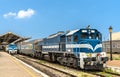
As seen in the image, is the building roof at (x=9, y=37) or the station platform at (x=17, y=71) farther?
the building roof at (x=9, y=37)

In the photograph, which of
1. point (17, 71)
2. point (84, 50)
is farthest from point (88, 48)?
point (17, 71)

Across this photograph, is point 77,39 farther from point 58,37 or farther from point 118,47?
point 118,47

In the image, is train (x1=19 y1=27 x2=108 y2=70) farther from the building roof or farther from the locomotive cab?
the building roof

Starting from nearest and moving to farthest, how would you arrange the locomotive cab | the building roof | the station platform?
the station platform → the locomotive cab → the building roof

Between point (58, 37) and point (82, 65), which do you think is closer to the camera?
point (82, 65)

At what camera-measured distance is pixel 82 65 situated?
22.3m

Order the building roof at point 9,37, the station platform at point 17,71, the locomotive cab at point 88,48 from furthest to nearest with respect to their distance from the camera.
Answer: the building roof at point 9,37
the locomotive cab at point 88,48
the station platform at point 17,71

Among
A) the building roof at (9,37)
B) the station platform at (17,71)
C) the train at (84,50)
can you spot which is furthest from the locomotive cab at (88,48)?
the building roof at (9,37)

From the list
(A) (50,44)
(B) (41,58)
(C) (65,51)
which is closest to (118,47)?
(B) (41,58)

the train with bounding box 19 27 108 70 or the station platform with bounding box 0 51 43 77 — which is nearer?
the station platform with bounding box 0 51 43 77

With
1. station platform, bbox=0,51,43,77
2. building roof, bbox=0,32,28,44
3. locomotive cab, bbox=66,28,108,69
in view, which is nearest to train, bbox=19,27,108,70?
locomotive cab, bbox=66,28,108,69

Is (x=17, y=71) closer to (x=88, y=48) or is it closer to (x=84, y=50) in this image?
(x=84, y=50)

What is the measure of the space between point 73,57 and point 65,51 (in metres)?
2.20

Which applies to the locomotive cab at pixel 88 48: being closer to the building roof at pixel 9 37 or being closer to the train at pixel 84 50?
the train at pixel 84 50
